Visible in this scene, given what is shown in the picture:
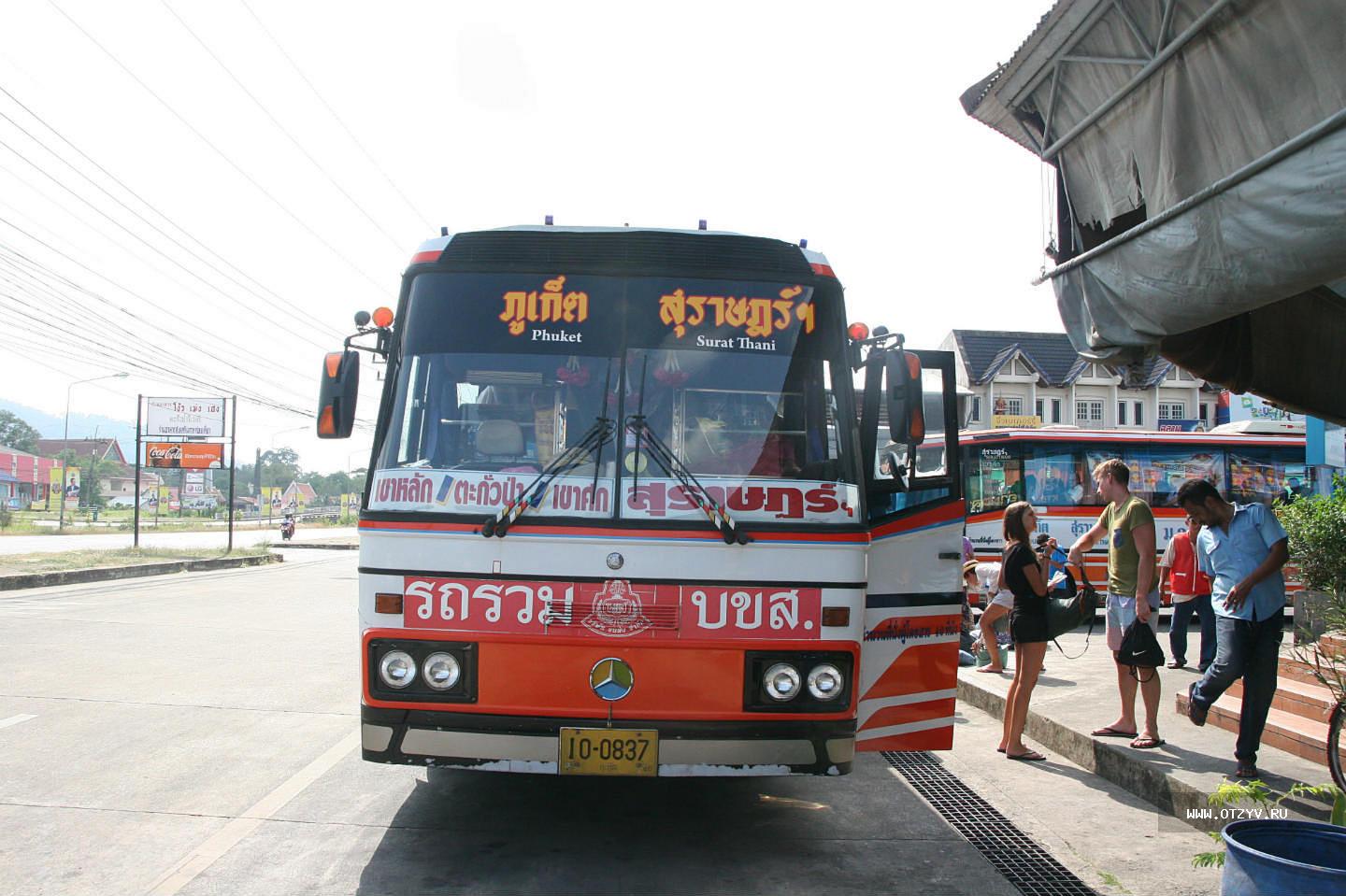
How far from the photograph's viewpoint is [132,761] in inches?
255

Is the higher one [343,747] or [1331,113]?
[1331,113]

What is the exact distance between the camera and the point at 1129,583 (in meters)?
→ 6.89

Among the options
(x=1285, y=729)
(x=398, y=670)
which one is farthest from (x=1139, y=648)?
(x=398, y=670)

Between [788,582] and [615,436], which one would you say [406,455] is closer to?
[615,436]

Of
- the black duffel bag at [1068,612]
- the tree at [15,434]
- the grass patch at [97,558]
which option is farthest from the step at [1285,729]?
the tree at [15,434]

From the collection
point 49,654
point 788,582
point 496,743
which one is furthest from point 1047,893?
point 49,654

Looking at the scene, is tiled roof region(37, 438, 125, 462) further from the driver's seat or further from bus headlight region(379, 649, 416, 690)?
bus headlight region(379, 649, 416, 690)

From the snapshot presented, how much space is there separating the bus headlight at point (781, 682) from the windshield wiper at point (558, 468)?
1.12 meters

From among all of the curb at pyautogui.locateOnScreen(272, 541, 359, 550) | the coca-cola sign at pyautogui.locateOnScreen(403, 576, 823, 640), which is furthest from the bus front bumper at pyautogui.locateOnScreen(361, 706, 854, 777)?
the curb at pyautogui.locateOnScreen(272, 541, 359, 550)

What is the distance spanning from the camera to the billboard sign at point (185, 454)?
4144cm

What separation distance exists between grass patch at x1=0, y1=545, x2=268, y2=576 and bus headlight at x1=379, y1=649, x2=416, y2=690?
68.1 ft

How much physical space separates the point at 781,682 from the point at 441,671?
1487 mm

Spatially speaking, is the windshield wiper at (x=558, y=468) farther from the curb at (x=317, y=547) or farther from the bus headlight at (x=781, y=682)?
the curb at (x=317, y=547)

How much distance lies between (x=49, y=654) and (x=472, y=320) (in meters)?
8.57
